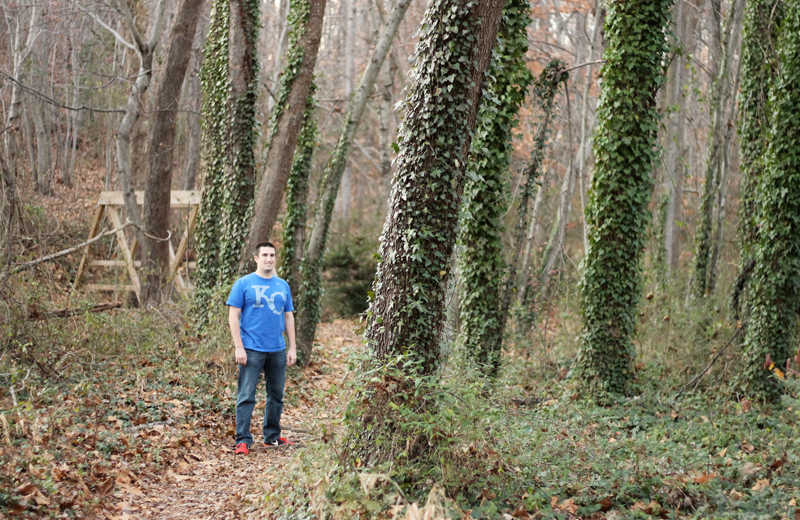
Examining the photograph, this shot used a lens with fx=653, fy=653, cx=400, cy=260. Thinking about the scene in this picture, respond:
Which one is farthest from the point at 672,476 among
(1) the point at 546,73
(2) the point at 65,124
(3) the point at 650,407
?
(2) the point at 65,124

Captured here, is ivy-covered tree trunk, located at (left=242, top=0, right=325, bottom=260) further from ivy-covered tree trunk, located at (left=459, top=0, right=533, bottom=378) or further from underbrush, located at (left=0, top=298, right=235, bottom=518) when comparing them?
ivy-covered tree trunk, located at (left=459, top=0, right=533, bottom=378)

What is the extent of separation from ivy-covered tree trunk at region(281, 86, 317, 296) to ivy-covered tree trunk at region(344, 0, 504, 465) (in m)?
5.85

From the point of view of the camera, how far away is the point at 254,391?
663cm

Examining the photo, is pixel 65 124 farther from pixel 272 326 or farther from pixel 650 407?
pixel 650 407

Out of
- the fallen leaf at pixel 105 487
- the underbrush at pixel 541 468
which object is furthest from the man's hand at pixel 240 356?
the fallen leaf at pixel 105 487

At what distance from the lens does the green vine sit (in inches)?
424

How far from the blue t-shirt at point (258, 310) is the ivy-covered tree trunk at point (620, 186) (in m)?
4.69

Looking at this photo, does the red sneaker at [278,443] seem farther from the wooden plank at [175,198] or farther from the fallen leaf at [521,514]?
the wooden plank at [175,198]

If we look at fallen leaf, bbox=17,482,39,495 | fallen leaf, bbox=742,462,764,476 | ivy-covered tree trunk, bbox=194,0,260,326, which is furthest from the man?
fallen leaf, bbox=742,462,764,476

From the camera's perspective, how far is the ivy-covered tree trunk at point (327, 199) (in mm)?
11031

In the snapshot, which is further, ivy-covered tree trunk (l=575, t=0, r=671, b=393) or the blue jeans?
ivy-covered tree trunk (l=575, t=0, r=671, b=393)

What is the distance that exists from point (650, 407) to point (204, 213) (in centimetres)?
770

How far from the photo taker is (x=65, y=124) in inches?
830

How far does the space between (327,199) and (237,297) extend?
4.84 metres
